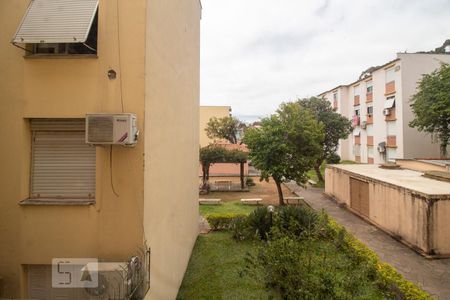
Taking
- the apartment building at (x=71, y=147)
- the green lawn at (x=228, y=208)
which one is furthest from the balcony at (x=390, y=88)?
the apartment building at (x=71, y=147)

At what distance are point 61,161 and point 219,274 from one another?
6.31m

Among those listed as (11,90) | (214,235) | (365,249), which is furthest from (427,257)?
(11,90)

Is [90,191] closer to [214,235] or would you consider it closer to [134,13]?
[134,13]

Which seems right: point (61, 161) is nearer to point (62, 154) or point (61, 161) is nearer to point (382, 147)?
point (62, 154)

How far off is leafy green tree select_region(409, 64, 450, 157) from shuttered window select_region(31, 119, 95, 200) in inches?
960

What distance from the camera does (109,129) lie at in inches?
148

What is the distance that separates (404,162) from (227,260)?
57.4 ft

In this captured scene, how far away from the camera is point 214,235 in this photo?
12.7 meters

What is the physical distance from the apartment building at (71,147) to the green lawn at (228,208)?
12636mm

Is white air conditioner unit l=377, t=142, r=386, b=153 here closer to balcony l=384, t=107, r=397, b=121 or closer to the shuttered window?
balcony l=384, t=107, r=397, b=121

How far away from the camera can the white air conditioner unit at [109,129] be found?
147 inches

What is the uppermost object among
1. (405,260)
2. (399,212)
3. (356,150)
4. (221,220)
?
(356,150)

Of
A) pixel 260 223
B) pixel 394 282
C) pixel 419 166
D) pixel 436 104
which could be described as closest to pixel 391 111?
pixel 436 104

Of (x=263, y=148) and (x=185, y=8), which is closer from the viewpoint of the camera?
(x=185, y=8)
